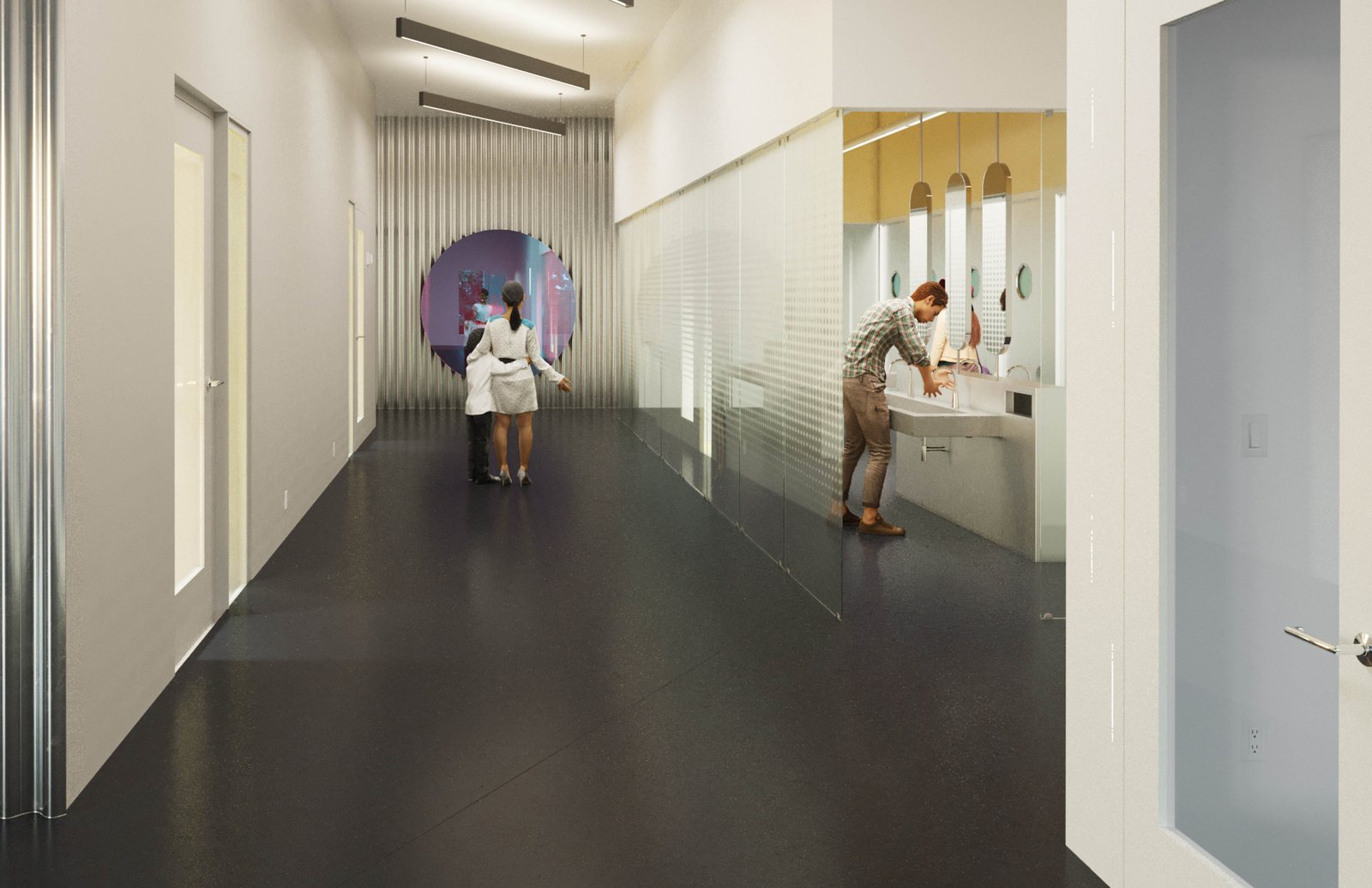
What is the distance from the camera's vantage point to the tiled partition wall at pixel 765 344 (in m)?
6.40

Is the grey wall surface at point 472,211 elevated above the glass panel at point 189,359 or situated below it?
above

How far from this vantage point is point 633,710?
4730 millimetres

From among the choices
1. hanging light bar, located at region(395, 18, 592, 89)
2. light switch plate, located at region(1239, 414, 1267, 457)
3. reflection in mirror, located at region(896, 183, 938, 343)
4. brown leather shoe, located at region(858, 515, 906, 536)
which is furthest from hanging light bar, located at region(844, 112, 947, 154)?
light switch plate, located at region(1239, 414, 1267, 457)

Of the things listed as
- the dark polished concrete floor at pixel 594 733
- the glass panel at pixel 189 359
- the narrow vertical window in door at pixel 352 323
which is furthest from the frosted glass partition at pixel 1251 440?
the narrow vertical window in door at pixel 352 323

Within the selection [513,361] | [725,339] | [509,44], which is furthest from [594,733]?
[509,44]

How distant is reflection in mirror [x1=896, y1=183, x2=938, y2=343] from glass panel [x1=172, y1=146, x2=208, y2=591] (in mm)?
5387

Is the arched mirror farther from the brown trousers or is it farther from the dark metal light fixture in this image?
the dark metal light fixture

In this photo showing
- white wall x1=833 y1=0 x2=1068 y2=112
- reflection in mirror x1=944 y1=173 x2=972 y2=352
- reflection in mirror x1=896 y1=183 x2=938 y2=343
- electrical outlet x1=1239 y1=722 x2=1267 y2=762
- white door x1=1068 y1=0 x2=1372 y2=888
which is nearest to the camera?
white door x1=1068 y1=0 x2=1372 y2=888

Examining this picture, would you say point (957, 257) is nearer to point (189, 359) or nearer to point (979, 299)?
point (979, 299)

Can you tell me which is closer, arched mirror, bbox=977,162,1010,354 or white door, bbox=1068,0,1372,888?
white door, bbox=1068,0,1372,888

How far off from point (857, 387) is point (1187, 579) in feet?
18.2

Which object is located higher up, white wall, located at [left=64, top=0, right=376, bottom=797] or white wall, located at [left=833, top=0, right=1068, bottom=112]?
white wall, located at [left=833, top=0, right=1068, bottom=112]

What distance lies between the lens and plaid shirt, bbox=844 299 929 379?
8164 millimetres

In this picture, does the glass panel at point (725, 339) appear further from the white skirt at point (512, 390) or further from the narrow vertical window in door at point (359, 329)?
the narrow vertical window in door at point (359, 329)
